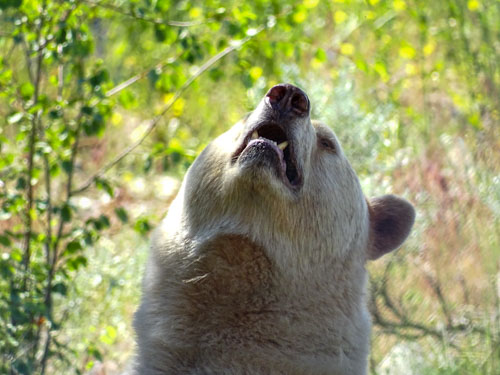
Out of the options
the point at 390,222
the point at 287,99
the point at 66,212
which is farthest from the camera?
the point at 66,212

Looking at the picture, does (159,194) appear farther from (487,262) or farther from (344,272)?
(344,272)

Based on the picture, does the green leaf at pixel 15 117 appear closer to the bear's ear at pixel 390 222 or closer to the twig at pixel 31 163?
the twig at pixel 31 163

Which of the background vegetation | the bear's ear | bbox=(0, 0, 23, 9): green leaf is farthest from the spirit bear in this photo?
bbox=(0, 0, 23, 9): green leaf

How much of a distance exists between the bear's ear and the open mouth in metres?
0.62

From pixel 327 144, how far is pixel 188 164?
1.25 metres

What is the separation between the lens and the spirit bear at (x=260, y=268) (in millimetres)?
2809

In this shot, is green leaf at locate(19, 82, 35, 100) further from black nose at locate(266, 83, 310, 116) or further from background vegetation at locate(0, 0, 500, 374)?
black nose at locate(266, 83, 310, 116)

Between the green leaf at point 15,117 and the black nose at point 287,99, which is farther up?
the black nose at point 287,99

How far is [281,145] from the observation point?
3.10 metres

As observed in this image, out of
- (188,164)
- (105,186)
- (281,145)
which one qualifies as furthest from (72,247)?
(281,145)

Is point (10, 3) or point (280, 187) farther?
point (10, 3)

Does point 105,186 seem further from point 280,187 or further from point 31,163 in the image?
point 280,187

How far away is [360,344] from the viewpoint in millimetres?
3010

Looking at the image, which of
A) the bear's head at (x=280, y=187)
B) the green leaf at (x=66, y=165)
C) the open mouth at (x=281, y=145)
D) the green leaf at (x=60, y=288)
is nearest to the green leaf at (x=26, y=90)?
the green leaf at (x=66, y=165)
